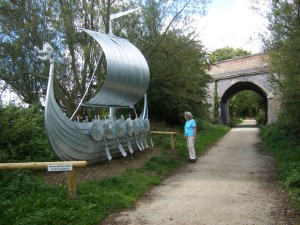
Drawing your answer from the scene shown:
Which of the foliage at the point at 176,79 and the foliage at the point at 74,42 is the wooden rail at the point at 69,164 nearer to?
the foliage at the point at 74,42

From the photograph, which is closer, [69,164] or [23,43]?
[69,164]

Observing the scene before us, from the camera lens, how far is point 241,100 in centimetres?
5494

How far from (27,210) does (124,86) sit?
21.9ft

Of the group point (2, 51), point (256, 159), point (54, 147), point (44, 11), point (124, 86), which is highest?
point (44, 11)

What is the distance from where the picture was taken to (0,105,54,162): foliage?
311 inches

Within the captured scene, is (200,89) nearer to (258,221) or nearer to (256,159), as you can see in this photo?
(256,159)

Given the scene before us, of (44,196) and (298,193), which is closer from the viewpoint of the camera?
(44,196)

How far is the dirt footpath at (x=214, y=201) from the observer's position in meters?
5.04

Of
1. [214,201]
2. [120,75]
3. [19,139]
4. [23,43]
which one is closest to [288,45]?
[120,75]

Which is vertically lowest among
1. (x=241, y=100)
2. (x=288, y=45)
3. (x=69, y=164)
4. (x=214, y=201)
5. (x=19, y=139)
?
(x=214, y=201)

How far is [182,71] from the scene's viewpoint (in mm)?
16422

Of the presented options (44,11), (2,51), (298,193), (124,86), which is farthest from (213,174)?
(2,51)

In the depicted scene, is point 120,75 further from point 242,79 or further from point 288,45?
point 242,79

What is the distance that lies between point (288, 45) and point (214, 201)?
6687 millimetres
